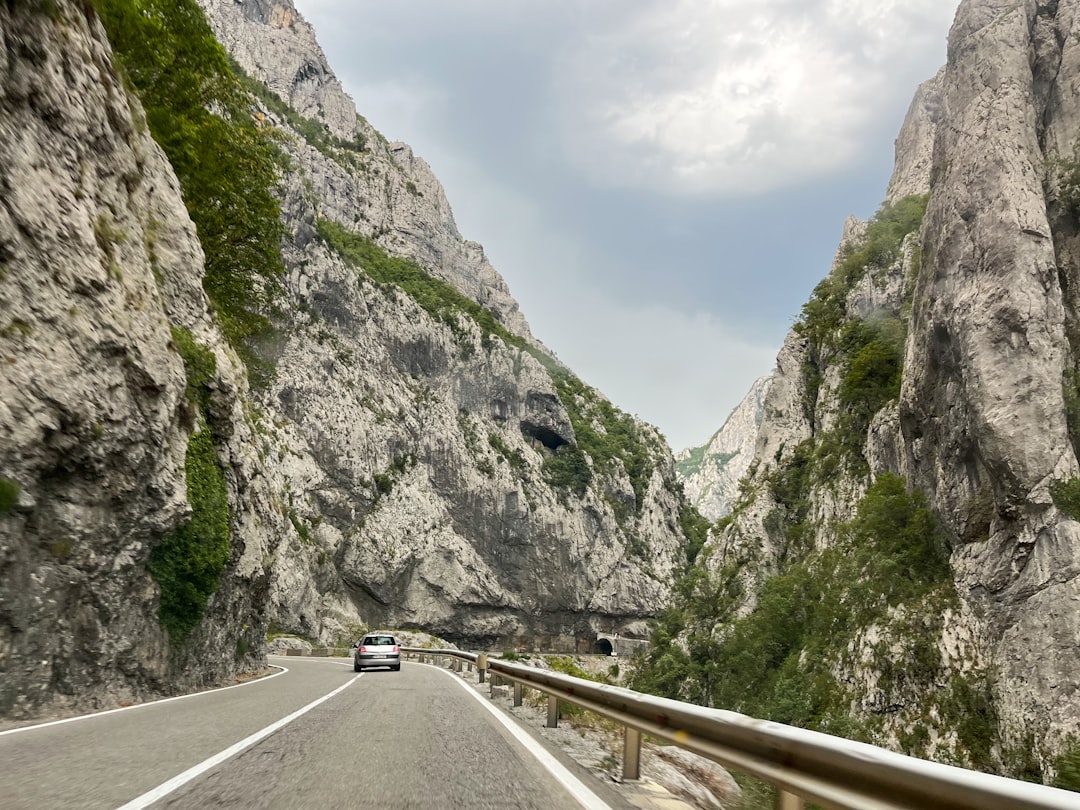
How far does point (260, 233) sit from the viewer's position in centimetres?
2658

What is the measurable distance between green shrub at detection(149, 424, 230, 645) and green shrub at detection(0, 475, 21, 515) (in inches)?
159

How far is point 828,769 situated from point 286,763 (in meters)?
4.70

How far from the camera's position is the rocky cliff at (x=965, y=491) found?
29.2m

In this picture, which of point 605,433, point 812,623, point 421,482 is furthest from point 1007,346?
point 605,433

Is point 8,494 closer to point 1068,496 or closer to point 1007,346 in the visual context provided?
point 1068,496

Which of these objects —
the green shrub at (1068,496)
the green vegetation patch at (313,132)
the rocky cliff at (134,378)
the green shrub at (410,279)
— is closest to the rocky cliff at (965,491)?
the green shrub at (1068,496)

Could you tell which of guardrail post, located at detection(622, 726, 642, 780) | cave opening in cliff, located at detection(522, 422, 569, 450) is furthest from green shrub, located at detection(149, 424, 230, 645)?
cave opening in cliff, located at detection(522, 422, 569, 450)

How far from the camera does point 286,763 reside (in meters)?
5.94

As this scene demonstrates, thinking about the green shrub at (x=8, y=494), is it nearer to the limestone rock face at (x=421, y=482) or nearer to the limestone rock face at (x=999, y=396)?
the limestone rock face at (x=999, y=396)

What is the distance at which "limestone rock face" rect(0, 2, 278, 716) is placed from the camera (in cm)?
1105

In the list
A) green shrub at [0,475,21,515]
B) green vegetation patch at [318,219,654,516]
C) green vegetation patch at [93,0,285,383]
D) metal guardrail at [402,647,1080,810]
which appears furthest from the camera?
green vegetation patch at [318,219,654,516]

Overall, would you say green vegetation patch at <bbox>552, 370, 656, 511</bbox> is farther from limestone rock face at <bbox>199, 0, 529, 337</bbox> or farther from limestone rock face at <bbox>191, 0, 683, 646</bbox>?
limestone rock face at <bbox>199, 0, 529, 337</bbox>

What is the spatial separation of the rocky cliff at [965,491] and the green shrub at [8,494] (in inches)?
1200

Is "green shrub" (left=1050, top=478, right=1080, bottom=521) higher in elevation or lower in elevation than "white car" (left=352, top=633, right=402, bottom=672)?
higher
